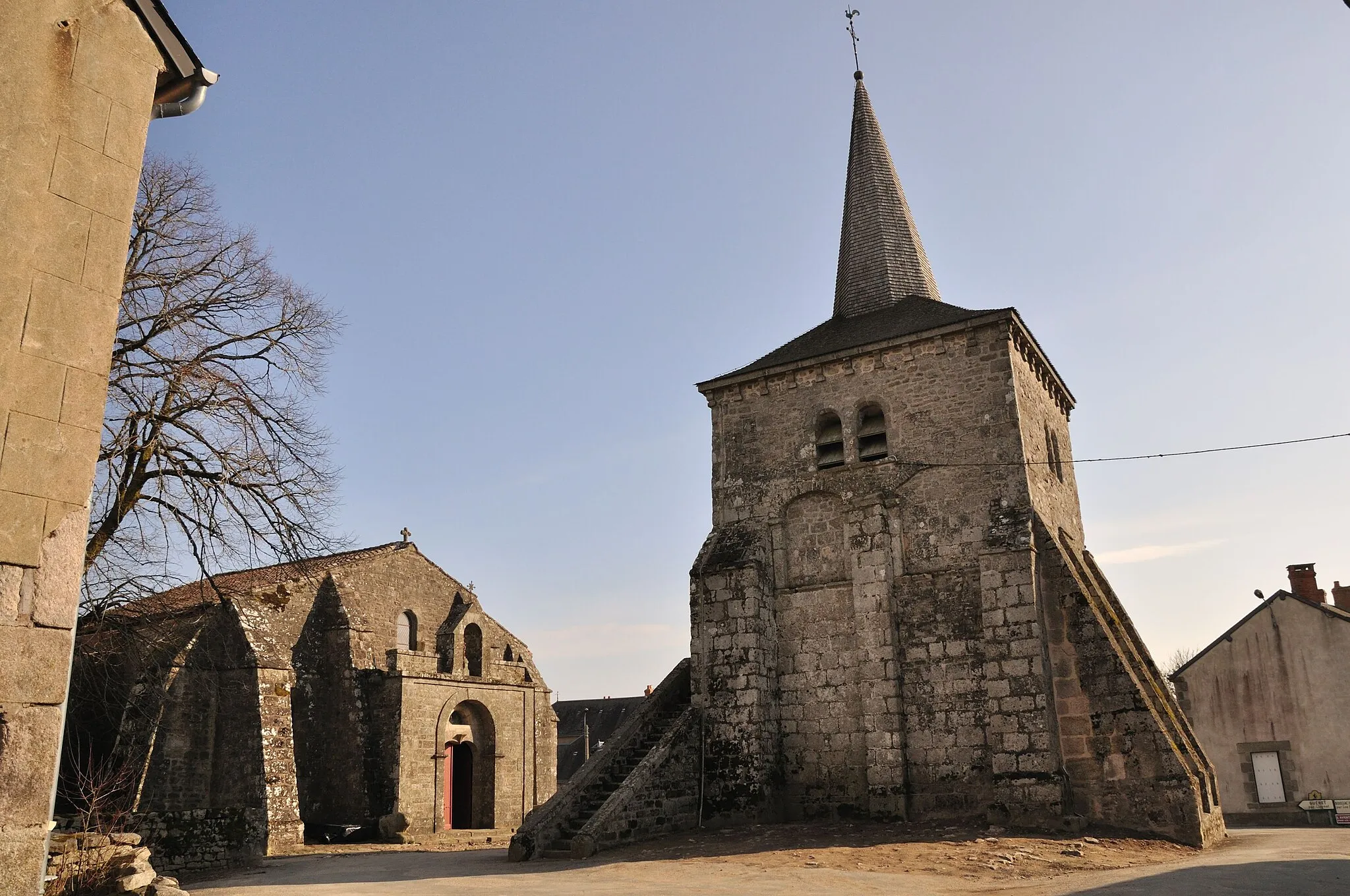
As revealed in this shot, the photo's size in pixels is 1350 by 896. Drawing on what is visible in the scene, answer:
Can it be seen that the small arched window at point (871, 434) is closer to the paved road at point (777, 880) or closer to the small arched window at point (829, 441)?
the small arched window at point (829, 441)

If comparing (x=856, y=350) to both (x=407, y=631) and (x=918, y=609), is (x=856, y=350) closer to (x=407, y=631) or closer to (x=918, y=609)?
(x=918, y=609)

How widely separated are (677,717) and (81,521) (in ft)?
35.7

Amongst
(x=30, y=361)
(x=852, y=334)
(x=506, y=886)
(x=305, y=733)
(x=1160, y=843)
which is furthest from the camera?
(x=305, y=733)

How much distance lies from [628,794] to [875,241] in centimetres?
1158

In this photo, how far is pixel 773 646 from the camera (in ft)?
49.7

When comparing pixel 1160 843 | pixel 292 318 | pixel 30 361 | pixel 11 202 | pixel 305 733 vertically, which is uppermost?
pixel 292 318

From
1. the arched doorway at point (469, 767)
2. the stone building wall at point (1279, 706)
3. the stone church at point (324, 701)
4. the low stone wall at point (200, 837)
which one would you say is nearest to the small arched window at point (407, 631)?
the stone church at point (324, 701)

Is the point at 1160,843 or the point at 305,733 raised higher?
the point at 305,733

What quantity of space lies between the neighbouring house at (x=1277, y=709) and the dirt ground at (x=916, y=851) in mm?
12536

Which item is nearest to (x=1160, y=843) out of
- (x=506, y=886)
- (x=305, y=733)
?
(x=506, y=886)

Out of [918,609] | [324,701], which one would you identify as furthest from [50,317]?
[324,701]

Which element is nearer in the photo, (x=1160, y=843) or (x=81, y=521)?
(x=81, y=521)

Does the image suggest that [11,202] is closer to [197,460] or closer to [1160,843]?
[197,460]

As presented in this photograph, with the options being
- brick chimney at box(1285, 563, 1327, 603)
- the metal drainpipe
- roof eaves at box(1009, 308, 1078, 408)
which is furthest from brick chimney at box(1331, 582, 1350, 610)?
the metal drainpipe
